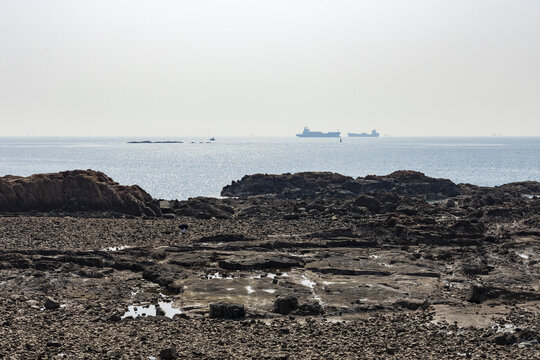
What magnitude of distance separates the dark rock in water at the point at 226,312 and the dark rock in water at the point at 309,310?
2853 mm

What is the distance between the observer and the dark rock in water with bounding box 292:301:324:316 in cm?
2838

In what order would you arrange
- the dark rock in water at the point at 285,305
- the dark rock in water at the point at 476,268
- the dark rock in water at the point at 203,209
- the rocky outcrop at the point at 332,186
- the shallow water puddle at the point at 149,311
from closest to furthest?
the shallow water puddle at the point at 149,311
the dark rock in water at the point at 285,305
the dark rock in water at the point at 476,268
the dark rock in water at the point at 203,209
the rocky outcrop at the point at 332,186

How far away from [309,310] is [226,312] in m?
4.37

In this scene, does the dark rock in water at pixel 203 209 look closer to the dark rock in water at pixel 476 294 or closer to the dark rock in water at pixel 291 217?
the dark rock in water at pixel 291 217

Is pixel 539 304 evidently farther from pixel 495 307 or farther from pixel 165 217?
pixel 165 217

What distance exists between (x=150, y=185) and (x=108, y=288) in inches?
4029

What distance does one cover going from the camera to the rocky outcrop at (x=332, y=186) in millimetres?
94062

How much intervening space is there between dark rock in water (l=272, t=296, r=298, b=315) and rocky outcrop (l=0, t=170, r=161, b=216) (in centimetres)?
3742

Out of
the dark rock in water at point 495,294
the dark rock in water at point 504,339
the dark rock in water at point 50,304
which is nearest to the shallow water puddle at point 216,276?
the dark rock in water at point 50,304

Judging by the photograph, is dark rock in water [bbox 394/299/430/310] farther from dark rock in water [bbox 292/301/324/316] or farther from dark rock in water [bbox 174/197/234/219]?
dark rock in water [bbox 174/197/234/219]

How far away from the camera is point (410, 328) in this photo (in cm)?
2612

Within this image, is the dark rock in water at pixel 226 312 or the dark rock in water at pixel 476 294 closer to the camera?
the dark rock in water at pixel 226 312

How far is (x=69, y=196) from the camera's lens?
63.4 meters

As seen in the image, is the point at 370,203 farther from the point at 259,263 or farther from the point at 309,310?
the point at 309,310
